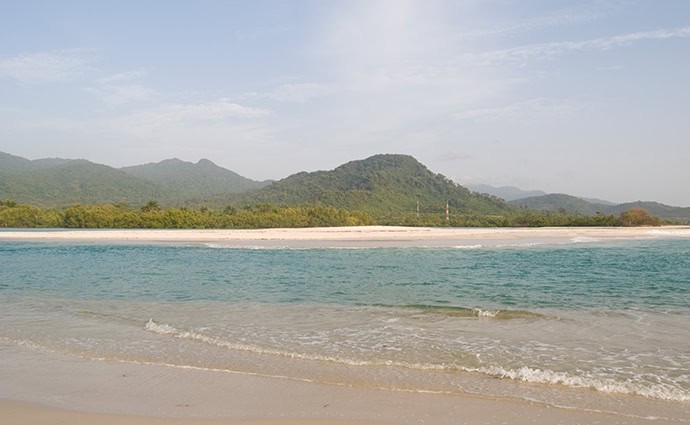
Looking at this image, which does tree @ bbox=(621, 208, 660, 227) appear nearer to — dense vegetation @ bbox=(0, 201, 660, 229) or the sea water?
dense vegetation @ bbox=(0, 201, 660, 229)

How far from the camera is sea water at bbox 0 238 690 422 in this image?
6875 mm

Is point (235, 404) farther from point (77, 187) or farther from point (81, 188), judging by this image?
point (77, 187)

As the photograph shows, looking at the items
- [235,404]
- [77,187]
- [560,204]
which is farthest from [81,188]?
[235,404]

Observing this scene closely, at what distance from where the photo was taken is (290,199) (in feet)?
411

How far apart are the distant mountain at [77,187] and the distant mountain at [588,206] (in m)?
113

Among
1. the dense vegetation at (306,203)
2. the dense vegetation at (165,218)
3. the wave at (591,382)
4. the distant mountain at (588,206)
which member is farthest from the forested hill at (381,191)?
the wave at (591,382)

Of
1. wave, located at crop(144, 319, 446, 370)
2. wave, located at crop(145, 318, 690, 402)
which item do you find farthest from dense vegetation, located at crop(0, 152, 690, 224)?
wave, located at crop(145, 318, 690, 402)

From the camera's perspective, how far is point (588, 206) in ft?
520

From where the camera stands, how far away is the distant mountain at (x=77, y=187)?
130625mm

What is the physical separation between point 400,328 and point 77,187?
521 ft

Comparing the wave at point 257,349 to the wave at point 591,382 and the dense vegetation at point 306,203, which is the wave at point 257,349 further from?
the dense vegetation at point 306,203

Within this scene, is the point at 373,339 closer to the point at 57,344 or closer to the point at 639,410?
the point at 639,410

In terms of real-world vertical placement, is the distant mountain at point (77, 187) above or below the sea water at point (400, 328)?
above

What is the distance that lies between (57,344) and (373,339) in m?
5.62
